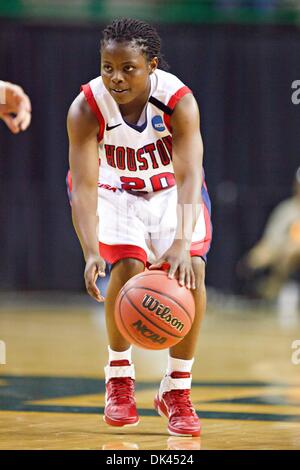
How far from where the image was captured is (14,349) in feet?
22.2

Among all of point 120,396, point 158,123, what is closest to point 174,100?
point 158,123

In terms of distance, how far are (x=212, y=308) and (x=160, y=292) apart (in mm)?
7569

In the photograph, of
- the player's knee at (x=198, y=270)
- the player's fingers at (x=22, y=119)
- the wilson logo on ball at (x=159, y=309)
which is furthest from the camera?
the player's fingers at (x=22, y=119)

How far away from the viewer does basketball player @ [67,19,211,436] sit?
11.5 feet

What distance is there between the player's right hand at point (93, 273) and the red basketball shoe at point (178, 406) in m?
0.51

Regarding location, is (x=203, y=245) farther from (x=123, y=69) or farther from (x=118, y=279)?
(x=123, y=69)

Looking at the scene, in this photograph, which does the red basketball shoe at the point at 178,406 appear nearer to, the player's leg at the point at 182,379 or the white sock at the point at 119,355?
the player's leg at the point at 182,379

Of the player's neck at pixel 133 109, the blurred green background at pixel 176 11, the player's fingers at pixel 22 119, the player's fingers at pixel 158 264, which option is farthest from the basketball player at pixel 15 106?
the blurred green background at pixel 176 11

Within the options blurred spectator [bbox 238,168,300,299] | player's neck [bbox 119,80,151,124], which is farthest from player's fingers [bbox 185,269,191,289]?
blurred spectator [bbox 238,168,300,299]

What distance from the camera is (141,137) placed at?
3.72 m

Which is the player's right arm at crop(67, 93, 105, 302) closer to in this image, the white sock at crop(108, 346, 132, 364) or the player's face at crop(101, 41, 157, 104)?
the player's face at crop(101, 41, 157, 104)

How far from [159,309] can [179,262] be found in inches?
7.4

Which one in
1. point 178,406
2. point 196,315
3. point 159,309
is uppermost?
point 159,309

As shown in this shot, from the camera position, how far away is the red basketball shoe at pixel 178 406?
3.57 m
